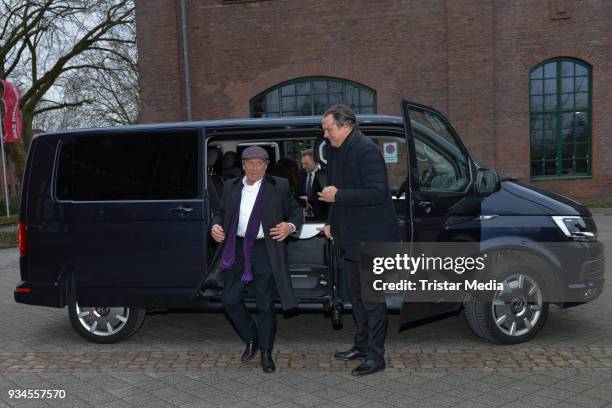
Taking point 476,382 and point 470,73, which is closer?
point 476,382

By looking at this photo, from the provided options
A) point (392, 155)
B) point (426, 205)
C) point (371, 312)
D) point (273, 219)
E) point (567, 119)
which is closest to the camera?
point (371, 312)

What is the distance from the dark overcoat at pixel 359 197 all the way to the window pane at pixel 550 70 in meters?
15.0

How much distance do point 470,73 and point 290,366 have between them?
1391 centimetres

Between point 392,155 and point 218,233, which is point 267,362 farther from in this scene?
point 392,155

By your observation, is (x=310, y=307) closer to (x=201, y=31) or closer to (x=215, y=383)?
(x=215, y=383)

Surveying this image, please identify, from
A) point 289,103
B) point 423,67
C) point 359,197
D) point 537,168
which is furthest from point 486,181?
point 537,168

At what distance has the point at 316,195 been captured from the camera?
5871 millimetres

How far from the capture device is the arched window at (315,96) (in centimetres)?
1689

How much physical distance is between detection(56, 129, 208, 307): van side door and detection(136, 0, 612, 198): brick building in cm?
1257

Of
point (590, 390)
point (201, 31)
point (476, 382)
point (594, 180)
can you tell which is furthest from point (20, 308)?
point (594, 180)

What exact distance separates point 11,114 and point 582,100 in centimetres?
2009

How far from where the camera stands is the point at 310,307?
14.8ft

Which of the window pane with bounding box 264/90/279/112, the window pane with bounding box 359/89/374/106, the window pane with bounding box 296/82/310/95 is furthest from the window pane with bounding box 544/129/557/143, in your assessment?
the window pane with bounding box 264/90/279/112

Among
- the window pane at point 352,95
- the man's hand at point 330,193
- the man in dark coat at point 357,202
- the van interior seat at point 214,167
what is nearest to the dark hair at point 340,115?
the man in dark coat at point 357,202
